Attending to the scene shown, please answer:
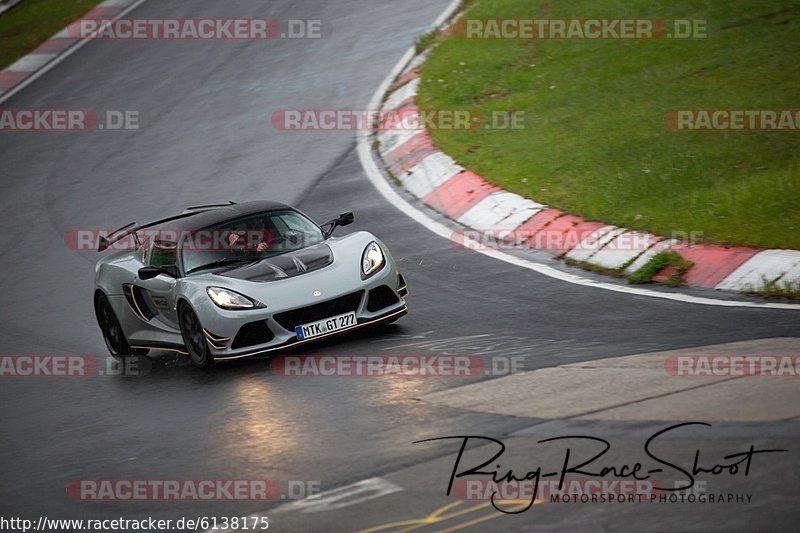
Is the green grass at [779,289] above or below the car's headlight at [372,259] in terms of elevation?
below

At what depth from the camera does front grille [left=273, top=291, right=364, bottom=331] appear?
30.4 ft

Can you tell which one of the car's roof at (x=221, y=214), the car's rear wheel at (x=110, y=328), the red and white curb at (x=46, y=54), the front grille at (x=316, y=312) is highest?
the red and white curb at (x=46, y=54)

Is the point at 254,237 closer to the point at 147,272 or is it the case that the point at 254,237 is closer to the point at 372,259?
the point at 147,272

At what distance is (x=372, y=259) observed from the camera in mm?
9781

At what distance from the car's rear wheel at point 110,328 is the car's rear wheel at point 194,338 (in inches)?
54.4

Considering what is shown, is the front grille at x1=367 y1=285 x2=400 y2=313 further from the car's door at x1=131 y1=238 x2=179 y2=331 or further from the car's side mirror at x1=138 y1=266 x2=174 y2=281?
the car's side mirror at x1=138 y1=266 x2=174 y2=281

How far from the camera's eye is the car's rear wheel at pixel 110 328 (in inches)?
439

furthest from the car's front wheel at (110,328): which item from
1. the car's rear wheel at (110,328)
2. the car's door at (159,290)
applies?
the car's door at (159,290)

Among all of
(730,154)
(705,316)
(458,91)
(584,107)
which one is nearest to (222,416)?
(705,316)

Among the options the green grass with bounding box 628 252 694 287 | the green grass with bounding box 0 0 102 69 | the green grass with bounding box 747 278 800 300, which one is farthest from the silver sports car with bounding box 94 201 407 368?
the green grass with bounding box 0 0 102 69

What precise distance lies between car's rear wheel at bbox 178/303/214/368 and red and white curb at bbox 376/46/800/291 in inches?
140

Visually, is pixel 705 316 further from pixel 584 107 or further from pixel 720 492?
pixel 584 107

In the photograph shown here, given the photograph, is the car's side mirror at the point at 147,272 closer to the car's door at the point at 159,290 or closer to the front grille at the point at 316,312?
the car's door at the point at 159,290

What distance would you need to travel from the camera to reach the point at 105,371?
10461 millimetres
